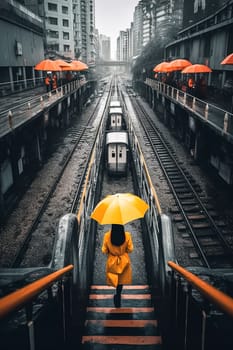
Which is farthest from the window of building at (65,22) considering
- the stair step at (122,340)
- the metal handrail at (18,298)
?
the metal handrail at (18,298)

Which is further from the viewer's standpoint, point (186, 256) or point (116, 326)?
point (186, 256)

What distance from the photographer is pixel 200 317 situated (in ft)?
8.63

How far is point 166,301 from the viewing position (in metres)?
4.59

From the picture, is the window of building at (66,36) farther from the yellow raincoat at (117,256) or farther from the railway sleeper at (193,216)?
the yellow raincoat at (117,256)

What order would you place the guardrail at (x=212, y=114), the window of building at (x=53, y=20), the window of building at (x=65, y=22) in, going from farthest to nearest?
the window of building at (x=65, y=22) < the window of building at (x=53, y=20) < the guardrail at (x=212, y=114)

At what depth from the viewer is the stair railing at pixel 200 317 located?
2014 mm

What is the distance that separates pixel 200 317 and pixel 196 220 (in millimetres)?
8912

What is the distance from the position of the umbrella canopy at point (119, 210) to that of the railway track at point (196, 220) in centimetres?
461

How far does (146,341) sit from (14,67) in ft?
95.1

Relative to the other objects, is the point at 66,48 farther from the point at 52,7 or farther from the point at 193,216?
the point at 193,216

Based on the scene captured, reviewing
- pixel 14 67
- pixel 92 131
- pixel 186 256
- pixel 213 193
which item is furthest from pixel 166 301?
pixel 14 67

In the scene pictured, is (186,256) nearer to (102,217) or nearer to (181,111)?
(102,217)

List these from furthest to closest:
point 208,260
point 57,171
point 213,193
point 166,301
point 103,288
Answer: point 57,171
point 213,193
point 208,260
point 103,288
point 166,301

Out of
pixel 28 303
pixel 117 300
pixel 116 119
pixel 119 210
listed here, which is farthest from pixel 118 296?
pixel 116 119
